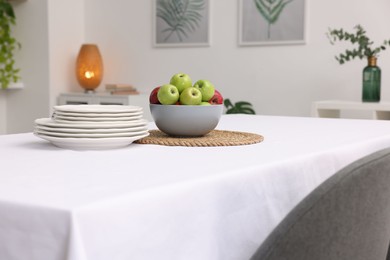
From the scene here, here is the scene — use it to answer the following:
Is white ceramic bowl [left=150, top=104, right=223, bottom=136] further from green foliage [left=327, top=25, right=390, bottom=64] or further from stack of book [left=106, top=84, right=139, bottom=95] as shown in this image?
stack of book [left=106, top=84, right=139, bottom=95]

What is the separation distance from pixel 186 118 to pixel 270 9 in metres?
3.01

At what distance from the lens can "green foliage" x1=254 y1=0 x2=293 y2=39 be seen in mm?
4121

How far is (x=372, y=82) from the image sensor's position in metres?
3.45

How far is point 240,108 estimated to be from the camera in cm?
413

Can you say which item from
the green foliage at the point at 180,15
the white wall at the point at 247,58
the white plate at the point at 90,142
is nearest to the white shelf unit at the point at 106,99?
the white wall at the point at 247,58

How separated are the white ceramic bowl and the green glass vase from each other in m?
2.29

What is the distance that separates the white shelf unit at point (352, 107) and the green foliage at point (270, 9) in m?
0.85

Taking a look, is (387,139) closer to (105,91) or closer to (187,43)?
(187,43)

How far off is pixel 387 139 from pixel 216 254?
0.79 metres

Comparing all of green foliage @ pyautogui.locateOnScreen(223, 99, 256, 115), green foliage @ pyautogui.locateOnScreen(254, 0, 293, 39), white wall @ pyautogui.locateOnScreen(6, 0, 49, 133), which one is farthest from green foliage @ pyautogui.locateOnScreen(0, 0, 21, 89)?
green foliage @ pyautogui.locateOnScreen(254, 0, 293, 39)

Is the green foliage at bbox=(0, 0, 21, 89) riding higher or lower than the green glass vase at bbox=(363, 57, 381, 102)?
higher

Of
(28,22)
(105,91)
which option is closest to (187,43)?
(105,91)

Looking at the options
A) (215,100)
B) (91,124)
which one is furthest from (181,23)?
(91,124)

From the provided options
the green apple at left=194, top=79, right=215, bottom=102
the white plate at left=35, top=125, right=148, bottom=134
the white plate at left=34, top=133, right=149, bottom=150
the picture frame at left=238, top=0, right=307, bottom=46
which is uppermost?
the picture frame at left=238, top=0, right=307, bottom=46
